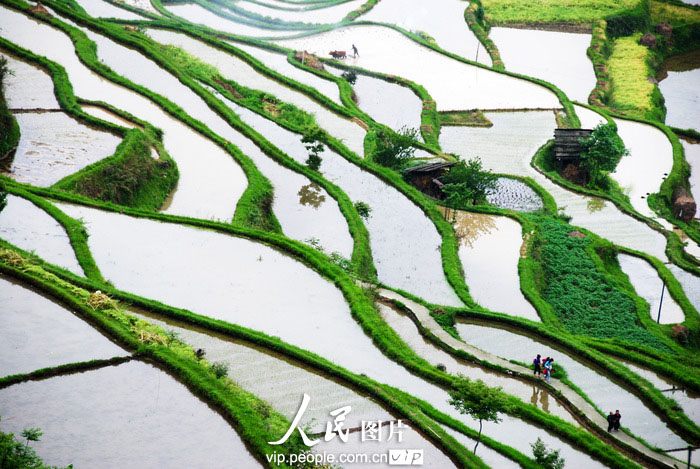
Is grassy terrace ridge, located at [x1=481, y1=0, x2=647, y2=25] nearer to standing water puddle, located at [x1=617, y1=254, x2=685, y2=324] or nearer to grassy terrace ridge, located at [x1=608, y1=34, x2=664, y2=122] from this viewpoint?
grassy terrace ridge, located at [x1=608, y1=34, x2=664, y2=122]

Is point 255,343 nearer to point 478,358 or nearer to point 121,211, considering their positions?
point 478,358

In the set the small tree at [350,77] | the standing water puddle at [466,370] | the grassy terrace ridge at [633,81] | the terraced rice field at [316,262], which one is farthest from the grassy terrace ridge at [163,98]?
the grassy terrace ridge at [633,81]

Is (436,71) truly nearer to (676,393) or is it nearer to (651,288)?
(651,288)

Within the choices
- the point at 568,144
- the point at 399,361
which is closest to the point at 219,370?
the point at 399,361

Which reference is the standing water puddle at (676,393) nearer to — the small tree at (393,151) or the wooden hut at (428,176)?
the wooden hut at (428,176)

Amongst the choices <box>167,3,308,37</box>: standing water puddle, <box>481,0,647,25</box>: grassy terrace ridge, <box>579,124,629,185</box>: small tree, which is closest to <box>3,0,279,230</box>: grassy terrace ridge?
<box>167,3,308,37</box>: standing water puddle

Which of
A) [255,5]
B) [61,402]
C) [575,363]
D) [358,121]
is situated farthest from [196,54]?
[61,402]
